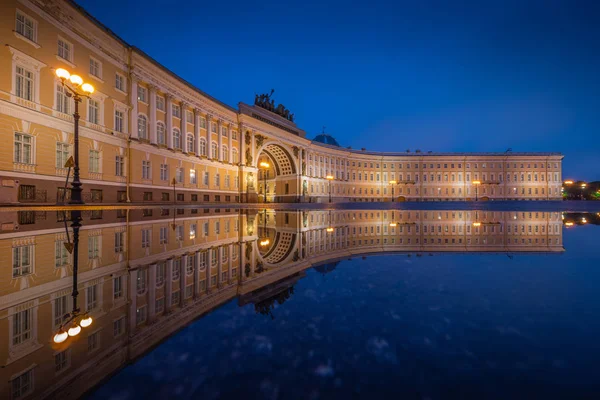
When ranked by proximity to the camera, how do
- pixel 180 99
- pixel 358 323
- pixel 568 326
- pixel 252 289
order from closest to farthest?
1. pixel 568 326
2. pixel 358 323
3. pixel 252 289
4. pixel 180 99

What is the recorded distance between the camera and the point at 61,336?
70.2 inches

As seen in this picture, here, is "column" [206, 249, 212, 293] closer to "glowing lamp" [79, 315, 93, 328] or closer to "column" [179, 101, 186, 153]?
"glowing lamp" [79, 315, 93, 328]

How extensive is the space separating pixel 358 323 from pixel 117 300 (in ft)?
6.50

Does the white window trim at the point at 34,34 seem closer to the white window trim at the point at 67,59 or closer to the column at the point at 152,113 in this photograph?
the white window trim at the point at 67,59

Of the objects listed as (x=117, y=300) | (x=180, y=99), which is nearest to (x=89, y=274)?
(x=117, y=300)

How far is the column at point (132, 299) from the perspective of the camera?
7.01ft

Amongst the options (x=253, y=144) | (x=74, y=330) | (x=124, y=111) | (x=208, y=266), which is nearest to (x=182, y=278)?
(x=208, y=266)

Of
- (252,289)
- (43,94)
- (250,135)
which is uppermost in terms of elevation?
(250,135)

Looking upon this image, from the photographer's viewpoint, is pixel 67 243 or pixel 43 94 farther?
pixel 43 94

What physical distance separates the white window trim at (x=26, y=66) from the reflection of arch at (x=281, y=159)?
38.6 meters

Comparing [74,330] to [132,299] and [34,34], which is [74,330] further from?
[34,34]

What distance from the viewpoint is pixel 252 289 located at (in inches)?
116

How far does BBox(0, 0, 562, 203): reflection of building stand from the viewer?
52.9 feet

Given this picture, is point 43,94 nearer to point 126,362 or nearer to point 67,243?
point 67,243
